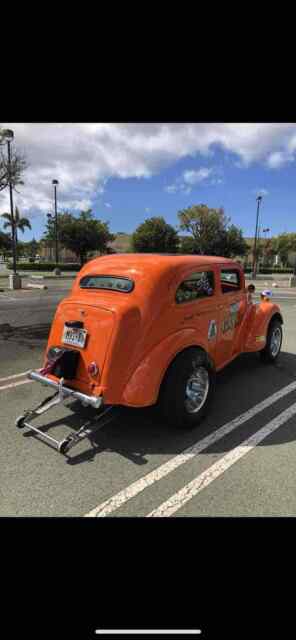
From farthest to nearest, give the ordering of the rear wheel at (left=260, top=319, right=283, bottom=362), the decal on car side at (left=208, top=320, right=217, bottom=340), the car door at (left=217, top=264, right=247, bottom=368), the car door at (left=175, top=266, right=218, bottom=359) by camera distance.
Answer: the rear wheel at (left=260, top=319, right=283, bottom=362) → the car door at (left=217, top=264, right=247, bottom=368) → the decal on car side at (left=208, top=320, right=217, bottom=340) → the car door at (left=175, top=266, right=218, bottom=359)

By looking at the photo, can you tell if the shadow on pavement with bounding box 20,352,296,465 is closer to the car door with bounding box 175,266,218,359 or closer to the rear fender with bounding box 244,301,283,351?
the rear fender with bounding box 244,301,283,351

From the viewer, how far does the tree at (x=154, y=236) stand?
49.8m

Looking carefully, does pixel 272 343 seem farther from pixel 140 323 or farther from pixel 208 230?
pixel 208 230

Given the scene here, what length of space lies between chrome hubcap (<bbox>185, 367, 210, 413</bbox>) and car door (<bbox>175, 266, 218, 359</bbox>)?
0.34 metres

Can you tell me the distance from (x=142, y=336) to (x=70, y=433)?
1.24 metres

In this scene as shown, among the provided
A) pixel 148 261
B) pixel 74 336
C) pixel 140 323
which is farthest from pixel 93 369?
pixel 148 261

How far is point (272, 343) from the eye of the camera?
543 centimetres

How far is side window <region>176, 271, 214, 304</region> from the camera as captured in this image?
3.51 m

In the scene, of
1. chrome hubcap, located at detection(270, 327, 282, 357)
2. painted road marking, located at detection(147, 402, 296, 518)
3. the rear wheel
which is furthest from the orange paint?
chrome hubcap, located at detection(270, 327, 282, 357)

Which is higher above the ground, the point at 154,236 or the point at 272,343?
the point at 154,236

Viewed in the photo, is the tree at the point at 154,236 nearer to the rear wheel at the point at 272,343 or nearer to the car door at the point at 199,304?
the rear wheel at the point at 272,343

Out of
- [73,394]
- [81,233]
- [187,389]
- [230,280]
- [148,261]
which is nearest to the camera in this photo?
[73,394]
